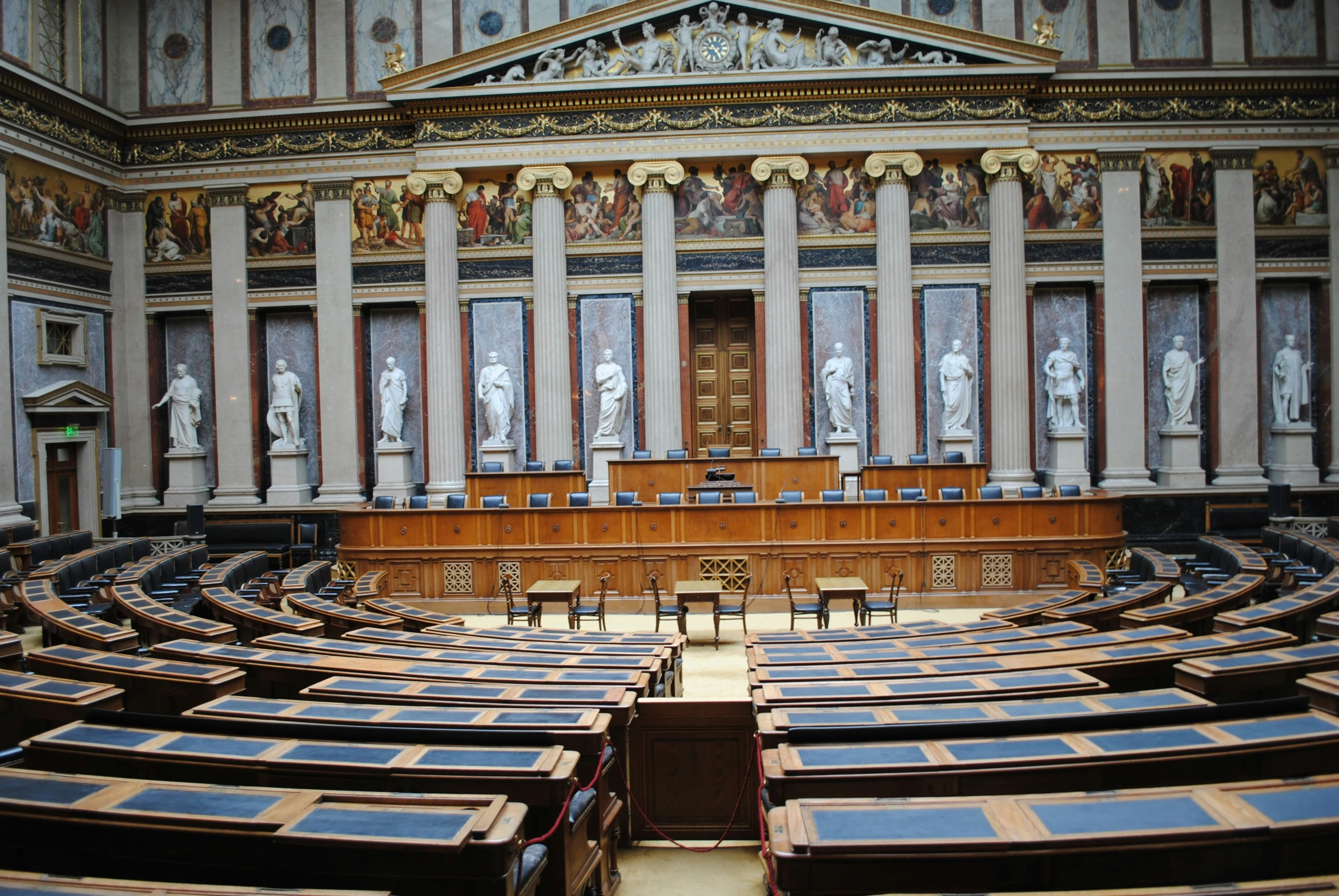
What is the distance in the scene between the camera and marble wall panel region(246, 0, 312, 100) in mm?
19859

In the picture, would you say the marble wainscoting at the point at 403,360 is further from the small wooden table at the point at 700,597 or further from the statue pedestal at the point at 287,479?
the small wooden table at the point at 700,597

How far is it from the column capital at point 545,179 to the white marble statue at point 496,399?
369cm

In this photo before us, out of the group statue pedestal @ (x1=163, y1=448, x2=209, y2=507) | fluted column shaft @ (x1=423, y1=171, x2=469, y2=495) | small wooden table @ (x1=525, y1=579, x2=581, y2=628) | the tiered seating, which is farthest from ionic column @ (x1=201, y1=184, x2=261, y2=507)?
the tiered seating

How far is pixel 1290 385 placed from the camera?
1820 cm

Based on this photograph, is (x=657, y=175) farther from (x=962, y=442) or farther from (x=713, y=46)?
(x=962, y=442)

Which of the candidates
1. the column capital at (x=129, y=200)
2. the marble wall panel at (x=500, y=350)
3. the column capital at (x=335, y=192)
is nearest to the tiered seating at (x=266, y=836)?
the marble wall panel at (x=500, y=350)

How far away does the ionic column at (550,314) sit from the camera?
18797 mm

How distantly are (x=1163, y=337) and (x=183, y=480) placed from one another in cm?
2191

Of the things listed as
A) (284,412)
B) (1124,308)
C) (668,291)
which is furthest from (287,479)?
(1124,308)

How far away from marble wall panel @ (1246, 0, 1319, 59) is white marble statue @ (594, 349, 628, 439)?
15226 millimetres

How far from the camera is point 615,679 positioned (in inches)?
193

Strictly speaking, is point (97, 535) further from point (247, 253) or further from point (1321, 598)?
point (1321, 598)

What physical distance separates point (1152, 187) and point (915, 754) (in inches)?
759

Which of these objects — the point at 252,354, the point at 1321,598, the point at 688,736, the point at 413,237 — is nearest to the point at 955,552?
the point at 1321,598
